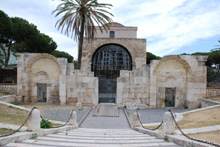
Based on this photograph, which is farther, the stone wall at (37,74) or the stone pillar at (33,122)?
the stone wall at (37,74)

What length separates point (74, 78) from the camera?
1461 centimetres

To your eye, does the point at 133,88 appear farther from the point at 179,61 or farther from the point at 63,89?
the point at 63,89

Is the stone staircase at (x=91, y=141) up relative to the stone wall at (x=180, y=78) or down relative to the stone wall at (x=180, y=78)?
down

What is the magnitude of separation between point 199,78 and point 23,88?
54.1ft

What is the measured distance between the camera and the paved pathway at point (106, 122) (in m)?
9.45

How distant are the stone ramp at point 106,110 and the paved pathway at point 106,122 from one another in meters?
0.62

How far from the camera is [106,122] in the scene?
1035cm

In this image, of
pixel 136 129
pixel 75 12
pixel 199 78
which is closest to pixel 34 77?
pixel 75 12

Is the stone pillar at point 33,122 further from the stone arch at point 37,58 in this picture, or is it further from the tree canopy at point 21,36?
the tree canopy at point 21,36

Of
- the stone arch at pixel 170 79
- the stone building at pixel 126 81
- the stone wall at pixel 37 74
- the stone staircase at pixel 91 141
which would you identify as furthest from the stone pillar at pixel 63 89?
the stone arch at pixel 170 79

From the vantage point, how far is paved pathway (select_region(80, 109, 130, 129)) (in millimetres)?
9453

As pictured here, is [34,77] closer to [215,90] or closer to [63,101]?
[63,101]

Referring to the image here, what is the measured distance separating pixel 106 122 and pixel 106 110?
2.71 meters

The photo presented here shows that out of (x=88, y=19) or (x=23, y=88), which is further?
(x=88, y=19)
